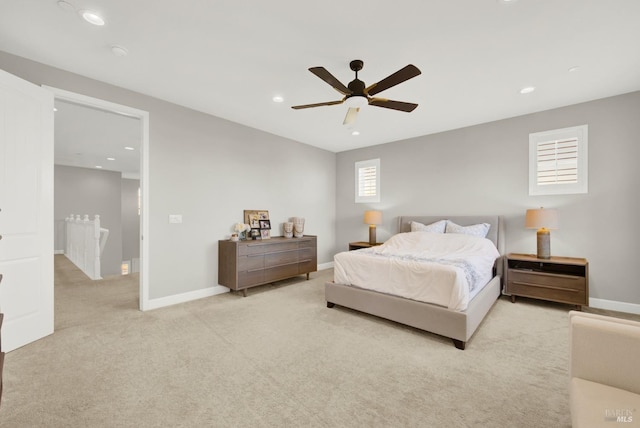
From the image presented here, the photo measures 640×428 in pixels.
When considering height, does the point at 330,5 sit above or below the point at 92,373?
above

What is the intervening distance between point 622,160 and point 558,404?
11.5ft

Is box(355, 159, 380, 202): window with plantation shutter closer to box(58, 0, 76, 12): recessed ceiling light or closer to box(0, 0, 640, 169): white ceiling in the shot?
box(0, 0, 640, 169): white ceiling

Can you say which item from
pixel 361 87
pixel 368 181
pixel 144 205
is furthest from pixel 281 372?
pixel 368 181

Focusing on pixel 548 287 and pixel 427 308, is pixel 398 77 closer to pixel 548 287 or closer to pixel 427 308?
pixel 427 308

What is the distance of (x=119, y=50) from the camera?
8.25 ft

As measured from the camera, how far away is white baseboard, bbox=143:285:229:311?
11.5ft

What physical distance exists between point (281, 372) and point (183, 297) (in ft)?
7.68

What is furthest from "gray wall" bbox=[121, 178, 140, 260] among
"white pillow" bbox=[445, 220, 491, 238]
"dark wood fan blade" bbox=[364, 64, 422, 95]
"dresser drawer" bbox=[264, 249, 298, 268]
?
"white pillow" bbox=[445, 220, 491, 238]

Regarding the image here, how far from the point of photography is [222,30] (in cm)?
226

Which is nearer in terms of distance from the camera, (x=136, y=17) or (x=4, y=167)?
(x=136, y=17)

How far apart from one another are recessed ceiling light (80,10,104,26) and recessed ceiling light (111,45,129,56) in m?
0.31

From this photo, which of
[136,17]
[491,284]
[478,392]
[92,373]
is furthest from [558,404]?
[136,17]

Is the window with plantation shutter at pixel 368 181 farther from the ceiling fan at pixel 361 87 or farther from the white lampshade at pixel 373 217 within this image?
the ceiling fan at pixel 361 87

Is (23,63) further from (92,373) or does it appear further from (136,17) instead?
(92,373)
